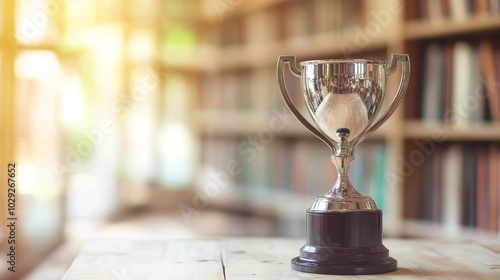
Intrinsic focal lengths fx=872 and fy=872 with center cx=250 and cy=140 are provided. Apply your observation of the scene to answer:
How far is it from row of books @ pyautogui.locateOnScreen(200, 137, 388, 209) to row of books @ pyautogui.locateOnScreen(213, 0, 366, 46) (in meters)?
0.51

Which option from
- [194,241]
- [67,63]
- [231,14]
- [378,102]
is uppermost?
[231,14]

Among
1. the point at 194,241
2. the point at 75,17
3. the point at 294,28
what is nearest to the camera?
the point at 194,241

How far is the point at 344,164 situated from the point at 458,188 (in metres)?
1.57

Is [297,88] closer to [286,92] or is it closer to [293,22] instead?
[293,22]

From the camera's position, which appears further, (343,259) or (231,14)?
(231,14)

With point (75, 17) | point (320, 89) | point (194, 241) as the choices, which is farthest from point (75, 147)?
point (320, 89)

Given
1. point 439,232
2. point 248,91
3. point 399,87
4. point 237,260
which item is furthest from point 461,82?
point 248,91

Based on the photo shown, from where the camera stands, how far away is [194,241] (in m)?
1.75

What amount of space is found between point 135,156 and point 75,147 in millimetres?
1017

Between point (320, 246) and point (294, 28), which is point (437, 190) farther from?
point (320, 246)

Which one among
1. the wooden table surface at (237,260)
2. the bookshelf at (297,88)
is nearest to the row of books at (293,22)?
the bookshelf at (297,88)

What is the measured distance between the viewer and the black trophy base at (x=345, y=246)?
4.51 feet

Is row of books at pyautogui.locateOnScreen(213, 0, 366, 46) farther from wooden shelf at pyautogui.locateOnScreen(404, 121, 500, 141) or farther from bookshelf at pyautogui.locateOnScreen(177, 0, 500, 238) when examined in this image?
wooden shelf at pyautogui.locateOnScreen(404, 121, 500, 141)

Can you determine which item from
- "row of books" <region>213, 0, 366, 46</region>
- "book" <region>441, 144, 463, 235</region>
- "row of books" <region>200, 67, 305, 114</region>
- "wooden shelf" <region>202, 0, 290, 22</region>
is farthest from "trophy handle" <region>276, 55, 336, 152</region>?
"wooden shelf" <region>202, 0, 290, 22</region>
